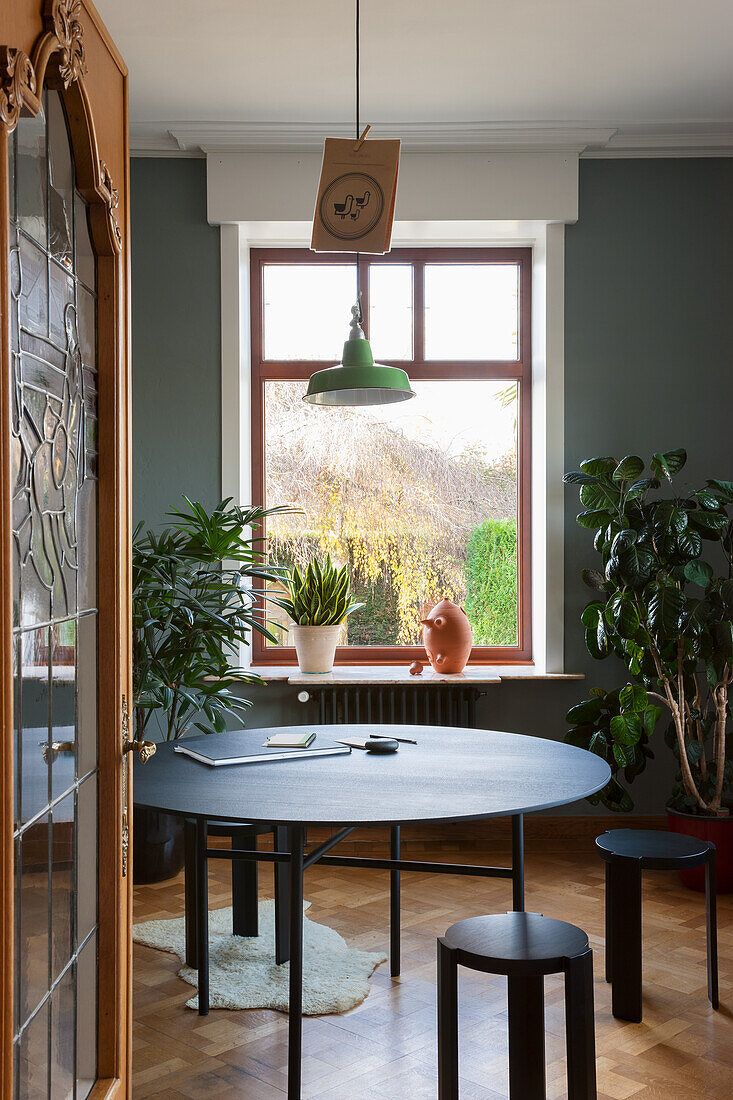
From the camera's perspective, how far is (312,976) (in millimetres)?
3107

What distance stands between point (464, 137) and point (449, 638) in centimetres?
237

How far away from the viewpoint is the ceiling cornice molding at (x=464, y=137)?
444 centimetres

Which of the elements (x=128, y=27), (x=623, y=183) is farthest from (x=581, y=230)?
(x=128, y=27)

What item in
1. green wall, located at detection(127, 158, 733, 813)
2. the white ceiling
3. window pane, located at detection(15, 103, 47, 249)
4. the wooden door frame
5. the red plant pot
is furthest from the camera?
green wall, located at detection(127, 158, 733, 813)

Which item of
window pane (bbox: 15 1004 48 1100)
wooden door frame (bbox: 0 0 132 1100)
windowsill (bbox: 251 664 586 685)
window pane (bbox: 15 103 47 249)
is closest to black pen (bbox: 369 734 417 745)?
wooden door frame (bbox: 0 0 132 1100)

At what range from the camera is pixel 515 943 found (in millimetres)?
2115

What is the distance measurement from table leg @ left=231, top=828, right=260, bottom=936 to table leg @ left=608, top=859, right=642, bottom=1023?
3.95 feet

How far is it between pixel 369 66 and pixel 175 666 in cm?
258

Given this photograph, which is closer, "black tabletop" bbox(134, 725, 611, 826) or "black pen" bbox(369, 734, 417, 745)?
"black tabletop" bbox(134, 725, 611, 826)

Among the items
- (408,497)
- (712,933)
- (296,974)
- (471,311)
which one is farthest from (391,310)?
(296,974)

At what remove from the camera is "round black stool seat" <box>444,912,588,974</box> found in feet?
6.63

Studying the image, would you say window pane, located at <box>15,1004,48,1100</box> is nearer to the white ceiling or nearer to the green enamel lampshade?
the green enamel lampshade

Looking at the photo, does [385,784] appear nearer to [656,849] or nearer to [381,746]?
[381,746]

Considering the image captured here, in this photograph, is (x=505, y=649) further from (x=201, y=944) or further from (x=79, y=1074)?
(x=79, y=1074)
